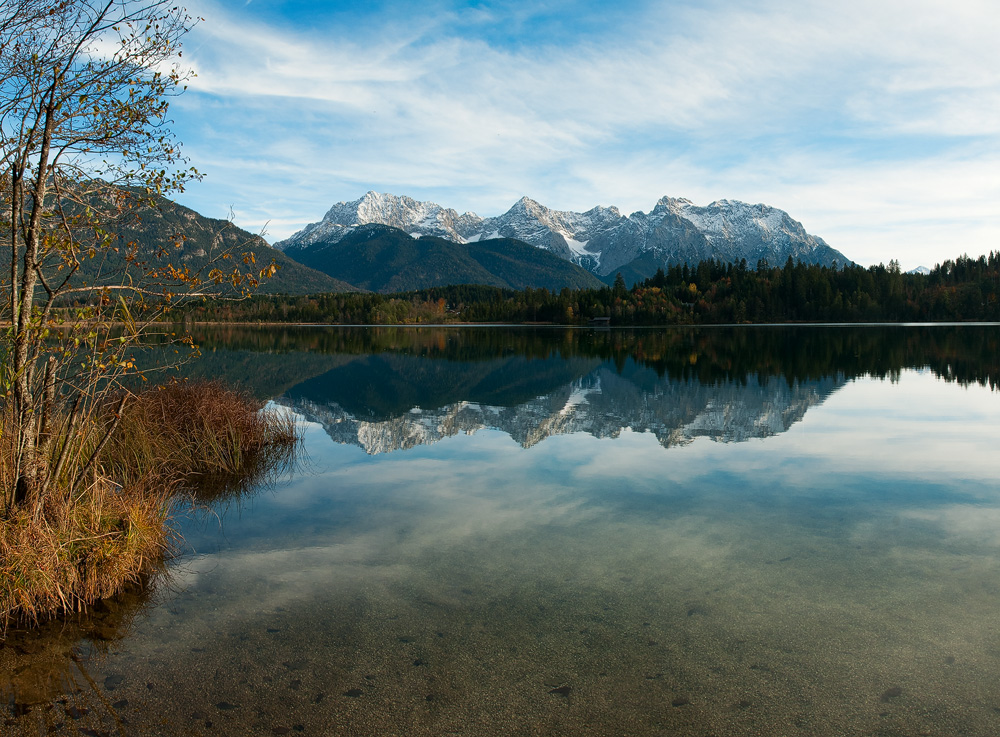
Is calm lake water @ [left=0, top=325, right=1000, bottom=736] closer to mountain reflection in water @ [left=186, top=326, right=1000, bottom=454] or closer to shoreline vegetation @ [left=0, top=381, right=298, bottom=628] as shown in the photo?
shoreline vegetation @ [left=0, top=381, right=298, bottom=628]

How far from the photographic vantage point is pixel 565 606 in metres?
7.74

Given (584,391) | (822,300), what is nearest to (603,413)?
(584,391)

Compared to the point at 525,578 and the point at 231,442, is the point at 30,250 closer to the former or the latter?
the point at 525,578

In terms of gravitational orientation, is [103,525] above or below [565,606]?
above

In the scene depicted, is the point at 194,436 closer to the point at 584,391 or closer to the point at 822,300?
the point at 584,391

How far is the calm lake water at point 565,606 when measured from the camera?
575 centimetres

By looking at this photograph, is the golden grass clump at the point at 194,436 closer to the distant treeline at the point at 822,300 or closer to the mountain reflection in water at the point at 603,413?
the mountain reflection in water at the point at 603,413

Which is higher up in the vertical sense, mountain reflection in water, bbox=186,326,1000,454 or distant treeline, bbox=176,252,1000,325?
distant treeline, bbox=176,252,1000,325

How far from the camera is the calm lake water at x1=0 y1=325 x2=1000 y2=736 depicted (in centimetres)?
575

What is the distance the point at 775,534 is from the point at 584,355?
50.0 meters

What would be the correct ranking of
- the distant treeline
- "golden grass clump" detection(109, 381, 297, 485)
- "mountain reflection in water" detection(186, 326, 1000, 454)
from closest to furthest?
"golden grass clump" detection(109, 381, 297, 485)
"mountain reflection in water" detection(186, 326, 1000, 454)
the distant treeline

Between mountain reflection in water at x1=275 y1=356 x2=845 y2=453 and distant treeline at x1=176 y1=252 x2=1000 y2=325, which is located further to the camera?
distant treeline at x1=176 y1=252 x2=1000 y2=325

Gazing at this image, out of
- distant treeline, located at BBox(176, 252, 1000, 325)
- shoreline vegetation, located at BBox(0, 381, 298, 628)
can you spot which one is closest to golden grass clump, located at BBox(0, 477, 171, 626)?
shoreline vegetation, located at BBox(0, 381, 298, 628)

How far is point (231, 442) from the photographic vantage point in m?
16.5
